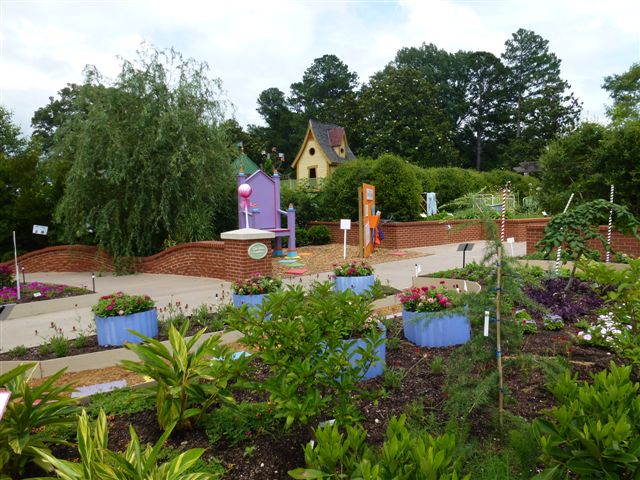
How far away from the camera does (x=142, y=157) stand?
11.5m

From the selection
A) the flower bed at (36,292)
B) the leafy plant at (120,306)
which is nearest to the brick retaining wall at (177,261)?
the flower bed at (36,292)

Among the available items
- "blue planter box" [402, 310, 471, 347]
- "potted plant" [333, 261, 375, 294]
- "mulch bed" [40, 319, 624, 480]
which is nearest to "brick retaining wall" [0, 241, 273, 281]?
"potted plant" [333, 261, 375, 294]

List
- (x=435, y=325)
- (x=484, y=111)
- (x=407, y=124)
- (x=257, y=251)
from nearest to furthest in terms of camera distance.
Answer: (x=435, y=325) → (x=257, y=251) → (x=407, y=124) → (x=484, y=111)

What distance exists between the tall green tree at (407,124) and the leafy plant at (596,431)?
41044 mm

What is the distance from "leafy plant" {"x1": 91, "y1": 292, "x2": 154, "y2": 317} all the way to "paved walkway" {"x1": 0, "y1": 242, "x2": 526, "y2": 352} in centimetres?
67

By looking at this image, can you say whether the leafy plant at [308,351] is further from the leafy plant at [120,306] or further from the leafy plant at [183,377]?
the leafy plant at [120,306]

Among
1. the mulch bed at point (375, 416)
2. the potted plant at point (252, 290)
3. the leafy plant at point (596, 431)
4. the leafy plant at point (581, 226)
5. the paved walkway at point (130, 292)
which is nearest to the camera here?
the leafy plant at point (596, 431)

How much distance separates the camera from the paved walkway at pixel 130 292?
263 inches

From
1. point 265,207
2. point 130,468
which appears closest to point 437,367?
point 130,468

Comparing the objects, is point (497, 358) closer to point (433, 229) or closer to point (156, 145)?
point (156, 145)

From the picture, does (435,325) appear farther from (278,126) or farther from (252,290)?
(278,126)

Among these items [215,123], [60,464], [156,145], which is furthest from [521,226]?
[60,464]

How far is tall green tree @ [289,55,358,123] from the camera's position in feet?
215

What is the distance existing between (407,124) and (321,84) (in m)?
26.2
